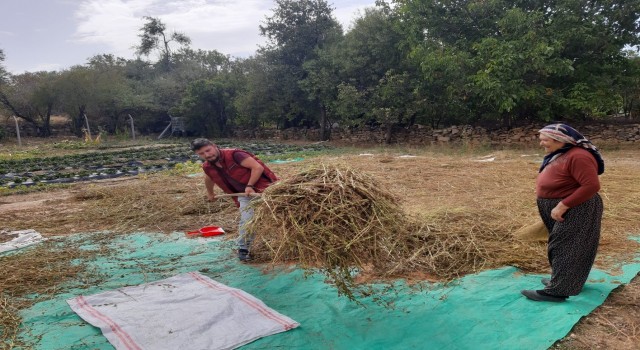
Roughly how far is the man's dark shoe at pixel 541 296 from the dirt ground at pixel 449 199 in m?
0.19

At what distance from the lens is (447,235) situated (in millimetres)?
4051

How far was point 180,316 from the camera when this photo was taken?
9.98 ft

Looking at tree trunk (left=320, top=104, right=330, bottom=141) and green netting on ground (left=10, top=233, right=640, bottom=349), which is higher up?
tree trunk (left=320, top=104, right=330, bottom=141)

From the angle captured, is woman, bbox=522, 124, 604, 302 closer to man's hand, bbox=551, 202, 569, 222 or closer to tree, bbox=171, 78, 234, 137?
man's hand, bbox=551, 202, 569, 222

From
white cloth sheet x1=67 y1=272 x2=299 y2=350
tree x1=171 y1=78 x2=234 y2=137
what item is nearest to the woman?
white cloth sheet x1=67 y1=272 x2=299 y2=350

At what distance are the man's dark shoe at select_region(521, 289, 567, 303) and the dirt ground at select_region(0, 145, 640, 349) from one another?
7.7 inches

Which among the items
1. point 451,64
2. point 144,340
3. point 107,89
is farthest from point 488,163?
point 107,89

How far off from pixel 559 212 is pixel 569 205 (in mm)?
86

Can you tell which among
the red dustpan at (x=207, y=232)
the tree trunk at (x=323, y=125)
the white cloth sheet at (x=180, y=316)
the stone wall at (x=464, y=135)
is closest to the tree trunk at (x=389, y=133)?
the stone wall at (x=464, y=135)

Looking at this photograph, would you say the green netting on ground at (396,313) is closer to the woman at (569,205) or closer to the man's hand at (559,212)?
the woman at (569,205)

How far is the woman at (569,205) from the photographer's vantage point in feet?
8.95

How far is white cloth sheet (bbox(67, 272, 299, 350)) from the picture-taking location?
2721 millimetres

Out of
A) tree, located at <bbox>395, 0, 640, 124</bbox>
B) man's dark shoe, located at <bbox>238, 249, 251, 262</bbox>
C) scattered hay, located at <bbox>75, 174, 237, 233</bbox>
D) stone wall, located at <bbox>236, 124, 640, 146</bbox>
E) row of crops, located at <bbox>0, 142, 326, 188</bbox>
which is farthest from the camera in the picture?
stone wall, located at <bbox>236, 124, 640, 146</bbox>

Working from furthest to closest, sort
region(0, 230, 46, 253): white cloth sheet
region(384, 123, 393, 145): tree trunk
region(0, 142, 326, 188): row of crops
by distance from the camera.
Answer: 1. region(384, 123, 393, 145): tree trunk
2. region(0, 142, 326, 188): row of crops
3. region(0, 230, 46, 253): white cloth sheet
